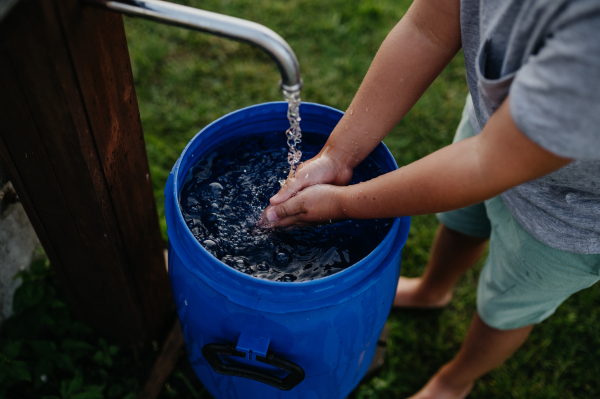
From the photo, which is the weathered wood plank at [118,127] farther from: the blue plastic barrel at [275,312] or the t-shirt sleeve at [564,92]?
the t-shirt sleeve at [564,92]

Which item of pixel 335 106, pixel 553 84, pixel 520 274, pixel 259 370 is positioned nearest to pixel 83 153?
pixel 259 370

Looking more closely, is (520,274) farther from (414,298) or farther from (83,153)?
(83,153)

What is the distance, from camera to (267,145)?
1396 millimetres

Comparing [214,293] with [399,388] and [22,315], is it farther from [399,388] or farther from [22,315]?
[399,388]

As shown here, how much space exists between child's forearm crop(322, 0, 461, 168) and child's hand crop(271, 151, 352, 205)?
0.02m

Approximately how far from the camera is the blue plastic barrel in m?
1.00

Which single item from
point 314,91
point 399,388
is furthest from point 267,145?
point 314,91

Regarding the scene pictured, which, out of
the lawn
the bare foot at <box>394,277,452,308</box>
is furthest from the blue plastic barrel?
the bare foot at <box>394,277,452,308</box>

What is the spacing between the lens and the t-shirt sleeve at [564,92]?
67 centimetres

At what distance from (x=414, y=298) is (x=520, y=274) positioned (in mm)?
746

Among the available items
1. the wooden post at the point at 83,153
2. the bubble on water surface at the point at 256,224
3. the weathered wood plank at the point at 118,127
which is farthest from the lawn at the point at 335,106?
the bubble on water surface at the point at 256,224

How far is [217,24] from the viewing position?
794mm

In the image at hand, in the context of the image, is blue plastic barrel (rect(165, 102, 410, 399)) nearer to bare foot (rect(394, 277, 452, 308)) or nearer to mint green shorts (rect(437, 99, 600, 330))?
mint green shorts (rect(437, 99, 600, 330))

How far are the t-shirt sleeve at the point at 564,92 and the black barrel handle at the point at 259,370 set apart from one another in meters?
0.69
